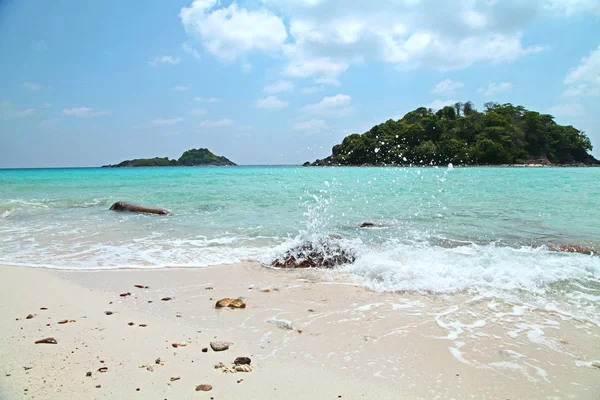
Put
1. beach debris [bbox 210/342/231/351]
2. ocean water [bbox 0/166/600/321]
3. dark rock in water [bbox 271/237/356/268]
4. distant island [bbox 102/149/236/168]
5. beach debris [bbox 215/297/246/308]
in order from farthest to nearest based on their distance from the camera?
distant island [bbox 102/149/236/168] < dark rock in water [bbox 271/237/356/268] < ocean water [bbox 0/166/600/321] < beach debris [bbox 215/297/246/308] < beach debris [bbox 210/342/231/351]

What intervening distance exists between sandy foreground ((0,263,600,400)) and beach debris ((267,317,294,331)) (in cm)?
2

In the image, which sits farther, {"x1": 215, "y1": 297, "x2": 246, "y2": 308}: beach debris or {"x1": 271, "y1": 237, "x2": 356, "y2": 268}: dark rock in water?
{"x1": 271, "y1": 237, "x2": 356, "y2": 268}: dark rock in water

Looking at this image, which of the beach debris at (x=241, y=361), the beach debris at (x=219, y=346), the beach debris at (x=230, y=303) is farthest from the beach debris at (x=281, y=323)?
the beach debris at (x=241, y=361)

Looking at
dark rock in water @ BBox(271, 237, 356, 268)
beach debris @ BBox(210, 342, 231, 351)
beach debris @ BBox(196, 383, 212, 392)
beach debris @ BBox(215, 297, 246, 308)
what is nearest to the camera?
beach debris @ BBox(196, 383, 212, 392)

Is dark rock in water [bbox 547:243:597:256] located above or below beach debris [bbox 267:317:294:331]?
above

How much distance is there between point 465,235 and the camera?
8.77m

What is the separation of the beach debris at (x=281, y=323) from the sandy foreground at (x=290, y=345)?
22mm

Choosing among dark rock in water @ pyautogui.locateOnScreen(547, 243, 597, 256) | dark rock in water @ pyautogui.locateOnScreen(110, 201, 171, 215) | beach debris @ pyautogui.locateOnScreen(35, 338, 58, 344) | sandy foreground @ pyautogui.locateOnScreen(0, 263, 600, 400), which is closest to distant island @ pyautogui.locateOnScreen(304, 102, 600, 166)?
dark rock in water @ pyautogui.locateOnScreen(110, 201, 171, 215)

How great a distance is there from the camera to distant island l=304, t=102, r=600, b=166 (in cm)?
7819

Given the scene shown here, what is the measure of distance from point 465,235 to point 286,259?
16.3ft

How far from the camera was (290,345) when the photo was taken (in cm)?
334

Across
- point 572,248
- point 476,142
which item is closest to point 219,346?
point 572,248

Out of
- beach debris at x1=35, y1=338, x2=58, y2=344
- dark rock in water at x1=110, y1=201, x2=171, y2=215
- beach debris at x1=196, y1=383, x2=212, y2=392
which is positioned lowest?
beach debris at x1=196, y1=383, x2=212, y2=392

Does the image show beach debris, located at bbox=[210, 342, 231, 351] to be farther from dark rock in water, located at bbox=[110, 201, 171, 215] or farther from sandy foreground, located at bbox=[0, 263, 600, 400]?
dark rock in water, located at bbox=[110, 201, 171, 215]
